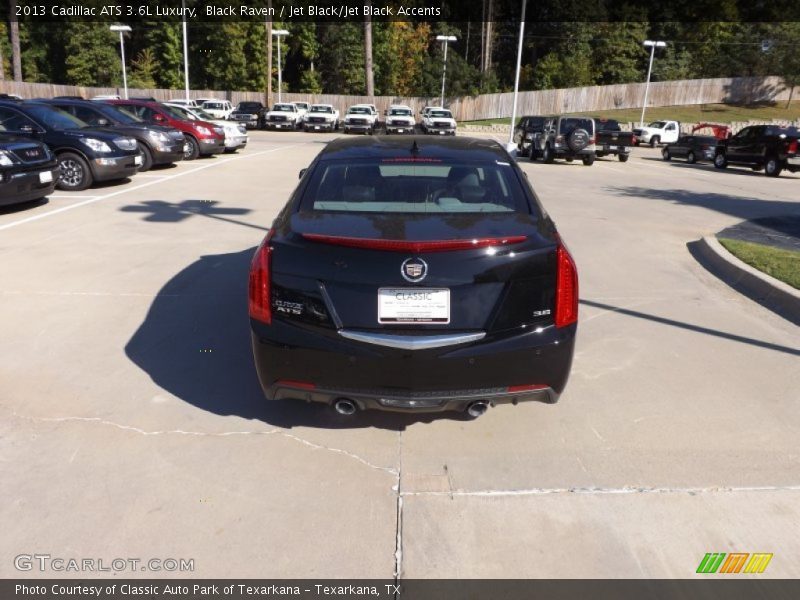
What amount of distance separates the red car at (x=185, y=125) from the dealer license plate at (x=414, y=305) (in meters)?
17.2

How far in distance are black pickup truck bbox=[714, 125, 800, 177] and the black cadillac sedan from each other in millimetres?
22352

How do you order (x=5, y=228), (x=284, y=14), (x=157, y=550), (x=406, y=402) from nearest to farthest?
1. (x=157, y=550)
2. (x=406, y=402)
3. (x=5, y=228)
4. (x=284, y=14)

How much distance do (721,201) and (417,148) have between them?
1249 centimetres

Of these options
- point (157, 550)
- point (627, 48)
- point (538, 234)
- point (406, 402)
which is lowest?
point (157, 550)

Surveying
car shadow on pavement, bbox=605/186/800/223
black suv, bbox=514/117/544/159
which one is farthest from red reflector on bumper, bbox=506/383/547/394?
black suv, bbox=514/117/544/159

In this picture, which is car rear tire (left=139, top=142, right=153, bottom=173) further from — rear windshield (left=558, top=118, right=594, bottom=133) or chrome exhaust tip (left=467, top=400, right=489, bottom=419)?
chrome exhaust tip (left=467, top=400, right=489, bottom=419)

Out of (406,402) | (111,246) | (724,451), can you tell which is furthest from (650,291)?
(111,246)

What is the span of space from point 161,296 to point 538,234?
423cm

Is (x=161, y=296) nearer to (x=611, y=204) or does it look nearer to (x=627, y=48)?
(x=611, y=204)

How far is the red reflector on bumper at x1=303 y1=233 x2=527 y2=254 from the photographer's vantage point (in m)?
3.28

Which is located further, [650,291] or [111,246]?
[111,246]

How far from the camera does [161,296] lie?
255 inches

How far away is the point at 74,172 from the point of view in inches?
510
